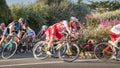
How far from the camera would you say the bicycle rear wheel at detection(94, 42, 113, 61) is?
55.5 ft

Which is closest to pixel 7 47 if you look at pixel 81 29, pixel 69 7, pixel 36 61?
pixel 36 61

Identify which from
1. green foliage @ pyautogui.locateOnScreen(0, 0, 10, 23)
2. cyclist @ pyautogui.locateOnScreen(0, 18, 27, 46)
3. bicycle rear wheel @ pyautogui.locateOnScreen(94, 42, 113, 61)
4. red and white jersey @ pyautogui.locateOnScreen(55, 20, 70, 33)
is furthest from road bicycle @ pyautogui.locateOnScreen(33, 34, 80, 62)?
green foliage @ pyautogui.locateOnScreen(0, 0, 10, 23)

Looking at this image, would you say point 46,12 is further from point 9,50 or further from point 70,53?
point 70,53

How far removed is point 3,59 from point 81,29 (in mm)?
3614

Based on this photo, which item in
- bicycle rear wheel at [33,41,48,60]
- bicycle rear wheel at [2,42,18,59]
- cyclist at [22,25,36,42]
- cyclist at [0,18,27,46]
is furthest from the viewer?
cyclist at [22,25,36,42]

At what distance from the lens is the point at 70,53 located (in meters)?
17.5

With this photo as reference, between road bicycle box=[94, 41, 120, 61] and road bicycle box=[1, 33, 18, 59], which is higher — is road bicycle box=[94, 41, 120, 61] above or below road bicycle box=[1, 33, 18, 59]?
below

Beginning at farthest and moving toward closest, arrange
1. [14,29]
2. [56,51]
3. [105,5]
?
[105,5], [14,29], [56,51]

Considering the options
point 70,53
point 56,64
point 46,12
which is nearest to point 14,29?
point 70,53

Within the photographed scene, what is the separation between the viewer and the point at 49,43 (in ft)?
57.5

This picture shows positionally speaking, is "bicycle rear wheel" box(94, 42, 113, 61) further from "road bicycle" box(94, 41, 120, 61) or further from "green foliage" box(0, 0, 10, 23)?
"green foliage" box(0, 0, 10, 23)

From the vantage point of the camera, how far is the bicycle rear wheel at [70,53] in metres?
17.0

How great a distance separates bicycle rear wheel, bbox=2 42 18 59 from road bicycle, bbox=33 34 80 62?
3.60ft

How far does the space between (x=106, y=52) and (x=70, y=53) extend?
1300mm
